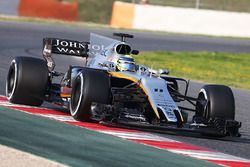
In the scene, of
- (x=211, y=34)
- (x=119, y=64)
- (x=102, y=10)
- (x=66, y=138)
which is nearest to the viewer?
(x=66, y=138)

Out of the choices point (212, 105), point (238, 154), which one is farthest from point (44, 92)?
point (238, 154)

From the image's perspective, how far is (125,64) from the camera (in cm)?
1165

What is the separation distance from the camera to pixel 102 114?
34.7ft

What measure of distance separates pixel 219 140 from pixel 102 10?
132 ft

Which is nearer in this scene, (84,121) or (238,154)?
(238,154)

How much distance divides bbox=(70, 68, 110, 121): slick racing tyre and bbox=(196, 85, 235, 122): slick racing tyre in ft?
4.47

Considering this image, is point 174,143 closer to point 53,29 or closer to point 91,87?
point 91,87

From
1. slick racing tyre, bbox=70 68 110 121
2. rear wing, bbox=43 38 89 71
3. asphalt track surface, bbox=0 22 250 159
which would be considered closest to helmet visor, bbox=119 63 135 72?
slick racing tyre, bbox=70 68 110 121

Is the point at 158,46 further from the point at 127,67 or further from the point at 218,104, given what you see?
the point at 218,104

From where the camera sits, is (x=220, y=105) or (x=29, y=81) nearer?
(x=220, y=105)

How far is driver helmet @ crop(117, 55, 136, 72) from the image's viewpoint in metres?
11.6

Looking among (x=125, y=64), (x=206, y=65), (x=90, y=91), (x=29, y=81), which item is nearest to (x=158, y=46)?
(x=206, y=65)

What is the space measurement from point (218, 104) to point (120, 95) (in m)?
1.26

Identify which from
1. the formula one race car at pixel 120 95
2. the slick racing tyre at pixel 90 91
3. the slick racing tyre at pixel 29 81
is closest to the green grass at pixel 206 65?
the formula one race car at pixel 120 95
